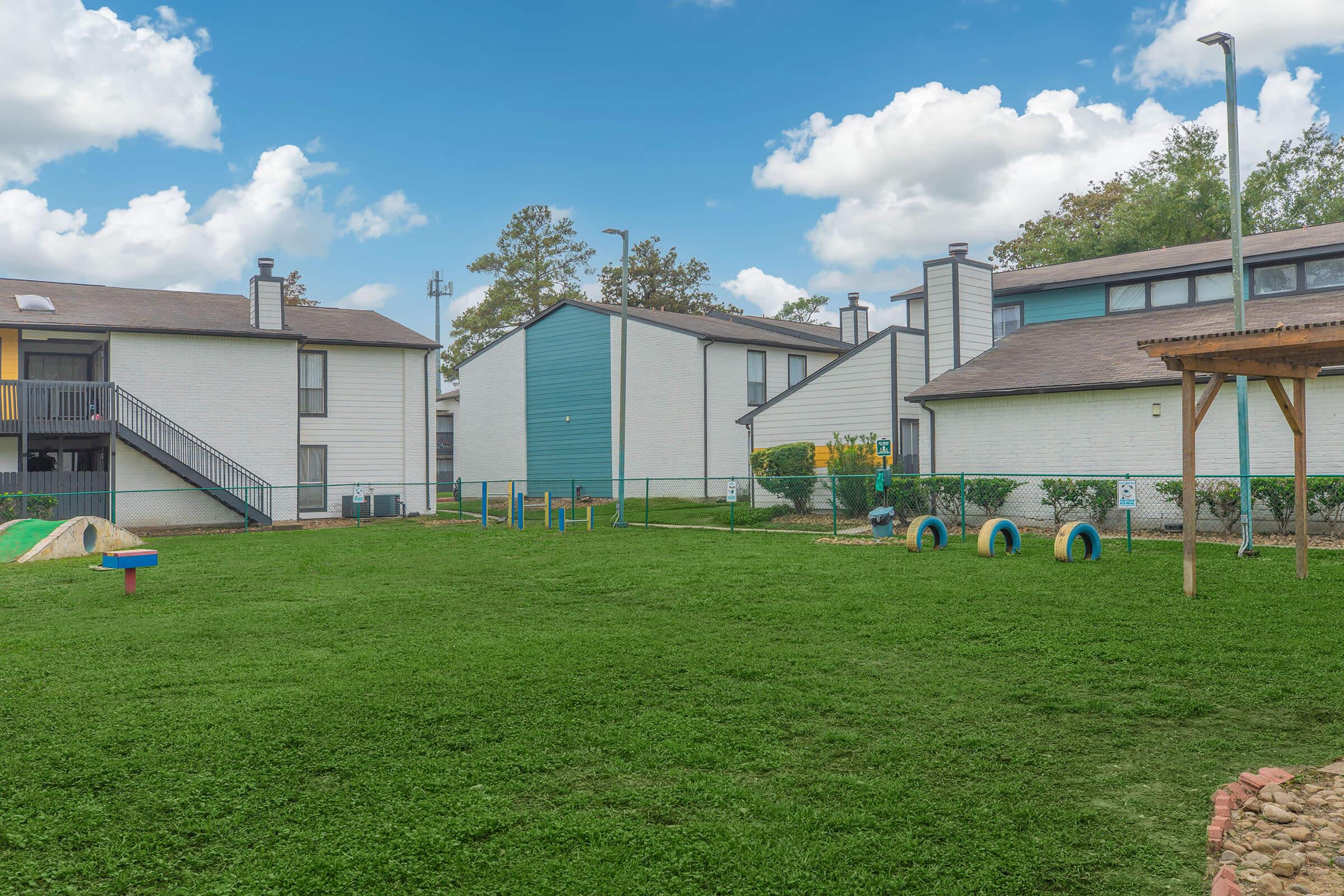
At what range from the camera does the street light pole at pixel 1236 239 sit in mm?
14016

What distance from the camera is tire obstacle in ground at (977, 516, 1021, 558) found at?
14.6 meters

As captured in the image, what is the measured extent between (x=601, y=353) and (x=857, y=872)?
30.5 meters

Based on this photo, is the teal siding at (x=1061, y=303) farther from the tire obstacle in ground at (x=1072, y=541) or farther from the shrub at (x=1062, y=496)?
the tire obstacle in ground at (x=1072, y=541)

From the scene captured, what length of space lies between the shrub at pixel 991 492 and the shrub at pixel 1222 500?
10.6 feet

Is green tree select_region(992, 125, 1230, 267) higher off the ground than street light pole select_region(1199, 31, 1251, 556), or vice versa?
green tree select_region(992, 125, 1230, 267)

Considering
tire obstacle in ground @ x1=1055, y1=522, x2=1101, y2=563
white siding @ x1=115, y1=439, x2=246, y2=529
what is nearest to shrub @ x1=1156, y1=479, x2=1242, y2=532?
tire obstacle in ground @ x1=1055, y1=522, x2=1101, y2=563

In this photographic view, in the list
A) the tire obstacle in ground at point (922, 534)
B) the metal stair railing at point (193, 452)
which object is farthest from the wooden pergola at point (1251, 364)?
the metal stair railing at point (193, 452)

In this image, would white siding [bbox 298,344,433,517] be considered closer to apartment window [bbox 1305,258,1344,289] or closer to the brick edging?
apartment window [bbox 1305,258,1344,289]

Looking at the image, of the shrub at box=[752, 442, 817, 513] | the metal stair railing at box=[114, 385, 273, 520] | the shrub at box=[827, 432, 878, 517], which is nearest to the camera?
the shrub at box=[827, 432, 878, 517]

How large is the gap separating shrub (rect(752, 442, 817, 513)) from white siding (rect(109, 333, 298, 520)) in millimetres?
13540

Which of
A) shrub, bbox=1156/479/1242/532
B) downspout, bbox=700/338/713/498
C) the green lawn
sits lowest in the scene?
the green lawn

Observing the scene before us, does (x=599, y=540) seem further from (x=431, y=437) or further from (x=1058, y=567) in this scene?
(x=431, y=437)

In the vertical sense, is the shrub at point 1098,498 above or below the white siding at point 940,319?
below

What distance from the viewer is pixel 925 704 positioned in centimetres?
655
